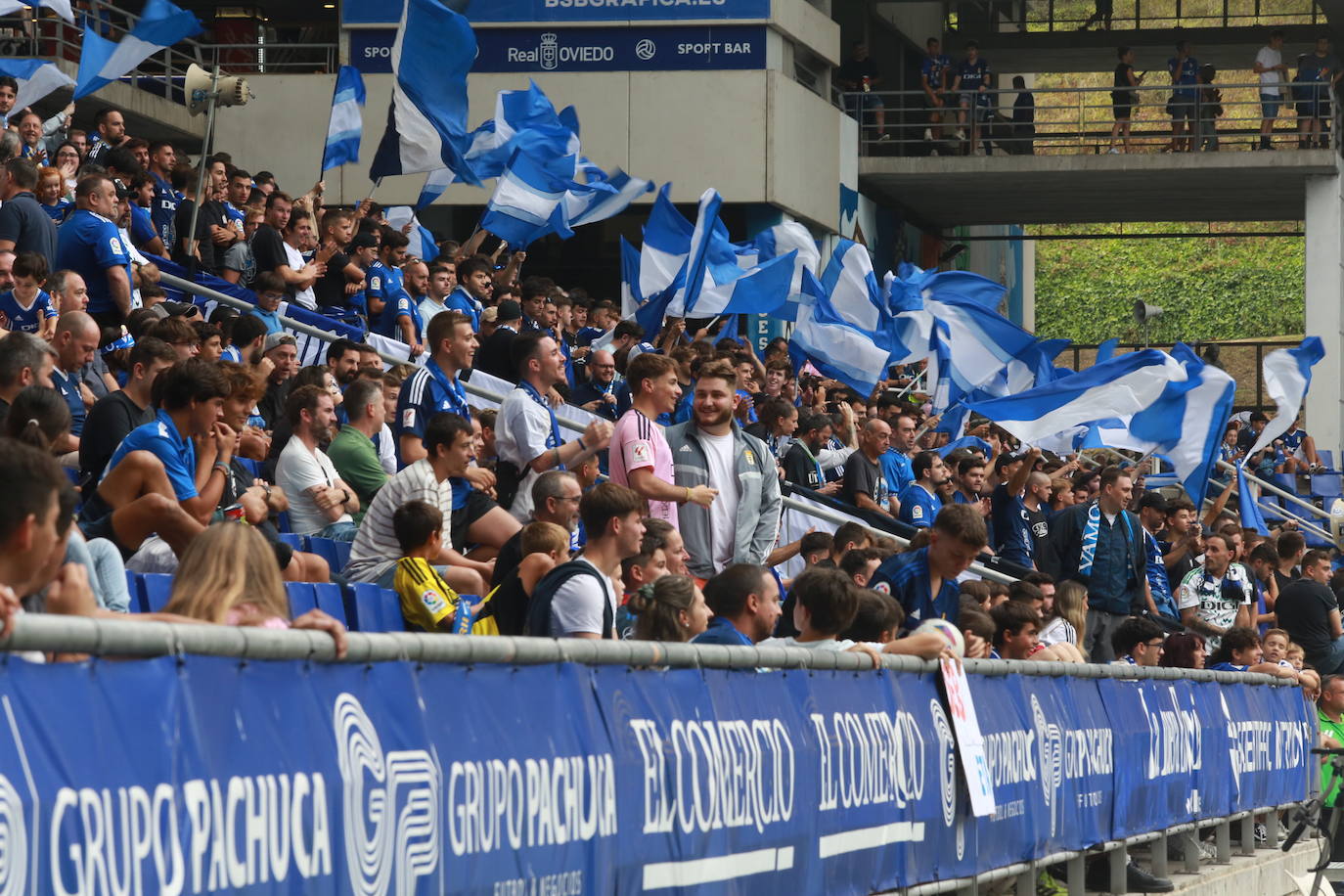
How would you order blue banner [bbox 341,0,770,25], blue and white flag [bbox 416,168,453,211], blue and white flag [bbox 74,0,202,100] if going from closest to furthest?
1. blue and white flag [bbox 74,0,202,100]
2. blue and white flag [bbox 416,168,453,211]
3. blue banner [bbox 341,0,770,25]

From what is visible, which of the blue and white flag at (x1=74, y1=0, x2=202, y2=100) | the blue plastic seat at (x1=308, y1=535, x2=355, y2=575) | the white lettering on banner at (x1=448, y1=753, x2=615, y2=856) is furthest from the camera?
the blue and white flag at (x1=74, y1=0, x2=202, y2=100)

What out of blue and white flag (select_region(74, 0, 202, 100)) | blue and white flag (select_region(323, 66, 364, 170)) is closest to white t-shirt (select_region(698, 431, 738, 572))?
blue and white flag (select_region(74, 0, 202, 100))

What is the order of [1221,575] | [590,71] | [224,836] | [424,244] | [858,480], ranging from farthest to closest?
[590,71] → [424,244] → [1221,575] → [858,480] → [224,836]

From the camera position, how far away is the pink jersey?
9469mm

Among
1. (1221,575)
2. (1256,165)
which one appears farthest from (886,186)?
(1221,575)

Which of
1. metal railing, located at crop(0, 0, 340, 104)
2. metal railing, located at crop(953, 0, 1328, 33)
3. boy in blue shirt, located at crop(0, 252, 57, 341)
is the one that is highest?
metal railing, located at crop(953, 0, 1328, 33)

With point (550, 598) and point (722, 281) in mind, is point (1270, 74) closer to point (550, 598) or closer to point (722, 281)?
point (722, 281)

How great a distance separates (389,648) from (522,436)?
5.31 meters

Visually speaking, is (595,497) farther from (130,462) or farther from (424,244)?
(424,244)

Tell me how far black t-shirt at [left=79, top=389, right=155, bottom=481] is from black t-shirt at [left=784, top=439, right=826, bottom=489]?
327 inches

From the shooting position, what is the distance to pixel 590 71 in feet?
96.7

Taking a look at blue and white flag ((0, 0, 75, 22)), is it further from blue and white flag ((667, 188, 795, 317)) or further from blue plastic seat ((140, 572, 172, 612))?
blue plastic seat ((140, 572, 172, 612))

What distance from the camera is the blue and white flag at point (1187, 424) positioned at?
18.1 metres

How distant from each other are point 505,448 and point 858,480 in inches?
231
